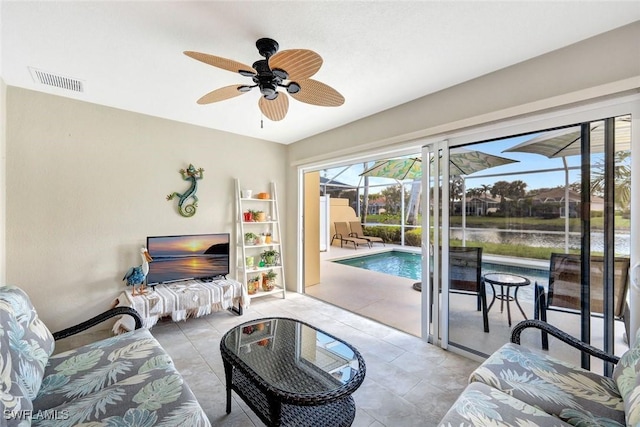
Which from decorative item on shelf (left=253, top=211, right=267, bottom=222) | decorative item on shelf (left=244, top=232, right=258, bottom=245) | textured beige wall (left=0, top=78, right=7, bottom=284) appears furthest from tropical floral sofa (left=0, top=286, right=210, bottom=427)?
decorative item on shelf (left=253, top=211, right=267, bottom=222)

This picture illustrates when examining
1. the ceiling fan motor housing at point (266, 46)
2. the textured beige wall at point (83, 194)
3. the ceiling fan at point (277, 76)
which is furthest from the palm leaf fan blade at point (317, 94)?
the textured beige wall at point (83, 194)

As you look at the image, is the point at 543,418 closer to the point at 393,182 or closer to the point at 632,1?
the point at 632,1

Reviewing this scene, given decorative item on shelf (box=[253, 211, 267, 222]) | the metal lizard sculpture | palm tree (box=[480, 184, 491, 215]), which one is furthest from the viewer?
decorative item on shelf (box=[253, 211, 267, 222])

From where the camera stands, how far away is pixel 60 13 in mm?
1603

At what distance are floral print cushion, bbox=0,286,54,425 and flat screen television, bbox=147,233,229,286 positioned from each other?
158cm

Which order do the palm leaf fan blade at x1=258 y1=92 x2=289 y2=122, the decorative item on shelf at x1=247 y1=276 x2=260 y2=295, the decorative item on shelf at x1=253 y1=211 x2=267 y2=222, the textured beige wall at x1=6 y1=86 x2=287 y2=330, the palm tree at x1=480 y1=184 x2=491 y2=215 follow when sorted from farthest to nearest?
1. the decorative item on shelf at x1=253 y1=211 x2=267 y2=222
2. the decorative item on shelf at x1=247 y1=276 x2=260 y2=295
3. the textured beige wall at x1=6 y1=86 x2=287 y2=330
4. the palm tree at x1=480 y1=184 x2=491 y2=215
5. the palm leaf fan blade at x1=258 y1=92 x2=289 y2=122

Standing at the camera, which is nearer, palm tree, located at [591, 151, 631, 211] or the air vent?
palm tree, located at [591, 151, 631, 211]

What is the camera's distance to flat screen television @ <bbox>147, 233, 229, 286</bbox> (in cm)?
317

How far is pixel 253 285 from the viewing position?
159 inches

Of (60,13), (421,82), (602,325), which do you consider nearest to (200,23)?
(60,13)

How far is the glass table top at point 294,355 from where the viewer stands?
1.53 meters

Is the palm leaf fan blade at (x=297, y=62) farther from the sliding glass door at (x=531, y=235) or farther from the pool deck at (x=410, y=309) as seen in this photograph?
the pool deck at (x=410, y=309)

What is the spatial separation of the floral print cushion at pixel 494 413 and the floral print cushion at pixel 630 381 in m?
0.23

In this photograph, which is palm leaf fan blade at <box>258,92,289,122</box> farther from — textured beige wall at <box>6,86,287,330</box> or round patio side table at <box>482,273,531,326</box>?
round patio side table at <box>482,273,531,326</box>
